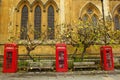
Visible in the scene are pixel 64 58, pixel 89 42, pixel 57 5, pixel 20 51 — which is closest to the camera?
pixel 64 58

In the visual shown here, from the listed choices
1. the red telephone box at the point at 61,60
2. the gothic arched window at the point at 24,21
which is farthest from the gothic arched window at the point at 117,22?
the gothic arched window at the point at 24,21

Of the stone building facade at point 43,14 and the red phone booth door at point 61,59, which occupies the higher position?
the stone building facade at point 43,14

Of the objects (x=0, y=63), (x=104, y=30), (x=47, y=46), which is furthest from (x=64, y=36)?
(x=0, y=63)

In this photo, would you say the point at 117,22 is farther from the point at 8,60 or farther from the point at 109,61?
the point at 8,60

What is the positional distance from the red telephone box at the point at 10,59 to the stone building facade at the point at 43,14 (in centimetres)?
375

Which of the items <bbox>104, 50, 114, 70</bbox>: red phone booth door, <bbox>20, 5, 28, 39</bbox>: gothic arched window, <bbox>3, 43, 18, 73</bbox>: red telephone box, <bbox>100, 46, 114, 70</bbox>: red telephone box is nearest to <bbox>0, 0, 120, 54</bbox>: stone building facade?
<bbox>20, 5, 28, 39</bbox>: gothic arched window

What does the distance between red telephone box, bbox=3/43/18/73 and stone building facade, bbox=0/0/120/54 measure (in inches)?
148

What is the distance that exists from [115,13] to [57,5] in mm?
5099

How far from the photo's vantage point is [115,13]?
18.2 m

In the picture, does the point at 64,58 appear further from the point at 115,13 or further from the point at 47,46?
the point at 115,13

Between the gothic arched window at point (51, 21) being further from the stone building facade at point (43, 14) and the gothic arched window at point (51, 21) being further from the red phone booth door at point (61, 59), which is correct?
the red phone booth door at point (61, 59)

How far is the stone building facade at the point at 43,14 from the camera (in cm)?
1631

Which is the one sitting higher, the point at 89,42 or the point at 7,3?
the point at 7,3

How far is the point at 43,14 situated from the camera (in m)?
17.2
